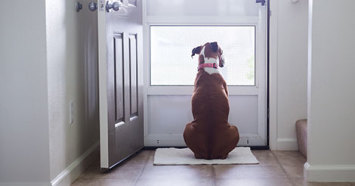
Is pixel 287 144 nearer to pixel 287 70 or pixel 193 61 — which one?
pixel 287 70

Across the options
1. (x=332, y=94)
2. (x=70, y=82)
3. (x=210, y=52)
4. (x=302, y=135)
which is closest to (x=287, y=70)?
(x=302, y=135)

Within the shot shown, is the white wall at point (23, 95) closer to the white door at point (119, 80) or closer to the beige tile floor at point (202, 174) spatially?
the beige tile floor at point (202, 174)

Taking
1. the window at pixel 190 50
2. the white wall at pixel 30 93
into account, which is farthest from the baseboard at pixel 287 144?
the white wall at pixel 30 93

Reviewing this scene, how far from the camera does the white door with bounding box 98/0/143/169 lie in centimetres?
306

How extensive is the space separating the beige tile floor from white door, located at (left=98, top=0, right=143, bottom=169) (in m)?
0.13

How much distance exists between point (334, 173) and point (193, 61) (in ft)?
5.21

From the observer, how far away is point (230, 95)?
13.1ft

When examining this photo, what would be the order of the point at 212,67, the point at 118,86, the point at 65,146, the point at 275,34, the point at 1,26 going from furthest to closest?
the point at 275,34, the point at 212,67, the point at 118,86, the point at 65,146, the point at 1,26

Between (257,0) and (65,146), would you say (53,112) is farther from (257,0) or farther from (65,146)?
(257,0)

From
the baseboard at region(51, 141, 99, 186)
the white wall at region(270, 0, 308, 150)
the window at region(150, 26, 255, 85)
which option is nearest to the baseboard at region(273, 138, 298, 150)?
the white wall at region(270, 0, 308, 150)

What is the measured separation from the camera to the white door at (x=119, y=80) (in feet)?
10.0

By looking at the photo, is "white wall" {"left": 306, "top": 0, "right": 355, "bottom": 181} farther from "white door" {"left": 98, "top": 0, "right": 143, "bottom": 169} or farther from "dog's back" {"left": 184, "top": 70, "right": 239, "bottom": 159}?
"white door" {"left": 98, "top": 0, "right": 143, "bottom": 169}

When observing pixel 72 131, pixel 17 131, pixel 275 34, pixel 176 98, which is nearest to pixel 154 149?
pixel 176 98

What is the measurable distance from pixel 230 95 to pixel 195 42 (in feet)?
1.75
